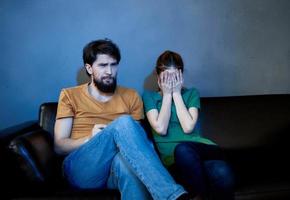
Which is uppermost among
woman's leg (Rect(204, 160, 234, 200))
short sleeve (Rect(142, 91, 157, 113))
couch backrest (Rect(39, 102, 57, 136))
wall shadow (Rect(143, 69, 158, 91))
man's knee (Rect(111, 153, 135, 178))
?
wall shadow (Rect(143, 69, 158, 91))

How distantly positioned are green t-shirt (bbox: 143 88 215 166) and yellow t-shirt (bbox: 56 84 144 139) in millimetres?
87

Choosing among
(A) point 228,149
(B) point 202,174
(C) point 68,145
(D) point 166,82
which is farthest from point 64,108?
(A) point 228,149

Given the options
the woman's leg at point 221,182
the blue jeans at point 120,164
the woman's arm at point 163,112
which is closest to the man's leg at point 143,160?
the blue jeans at point 120,164

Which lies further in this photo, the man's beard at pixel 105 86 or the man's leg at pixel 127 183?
the man's beard at pixel 105 86

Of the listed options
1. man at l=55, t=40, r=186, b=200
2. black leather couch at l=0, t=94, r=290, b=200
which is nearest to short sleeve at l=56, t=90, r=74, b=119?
man at l=55, t=40, r=186, b=200

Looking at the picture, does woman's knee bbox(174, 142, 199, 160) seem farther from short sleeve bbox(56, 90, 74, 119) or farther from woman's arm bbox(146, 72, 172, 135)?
short sleeve bbox(56, 90, 74, 119)

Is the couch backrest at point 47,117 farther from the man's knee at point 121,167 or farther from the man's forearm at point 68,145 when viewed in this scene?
the man's knee at point 121,167

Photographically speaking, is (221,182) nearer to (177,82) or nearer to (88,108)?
(177,82)

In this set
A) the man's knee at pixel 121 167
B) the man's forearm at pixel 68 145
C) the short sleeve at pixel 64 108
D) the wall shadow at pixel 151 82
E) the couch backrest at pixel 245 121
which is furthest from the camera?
the wall shadow at pixel 151 82

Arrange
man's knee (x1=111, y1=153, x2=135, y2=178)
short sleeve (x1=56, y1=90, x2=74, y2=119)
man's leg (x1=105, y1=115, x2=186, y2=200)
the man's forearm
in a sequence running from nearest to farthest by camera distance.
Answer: man's leg (x1=105, y1=115, x2=186, y2=200)
man's knee (x1=111, y1=153, x2=135, y2=178)
the man's forearm
short sleeve (x1=56, y1=90, x2=74, y2=119)

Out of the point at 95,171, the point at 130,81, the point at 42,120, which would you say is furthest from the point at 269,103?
the point at 42,120

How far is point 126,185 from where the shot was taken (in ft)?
5.11

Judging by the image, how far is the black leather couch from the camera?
59.4 inches

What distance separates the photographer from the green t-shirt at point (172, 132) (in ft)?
6.72
